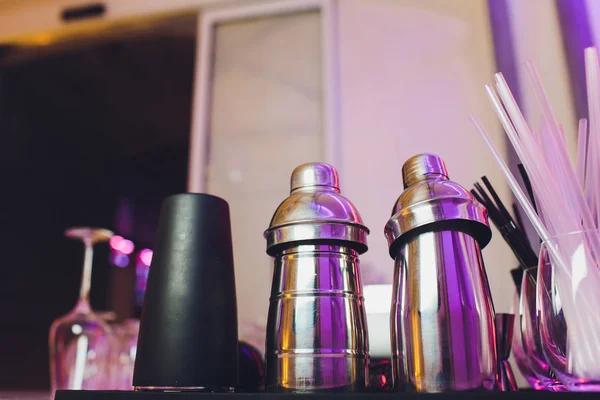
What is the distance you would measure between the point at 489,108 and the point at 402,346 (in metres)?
0.67

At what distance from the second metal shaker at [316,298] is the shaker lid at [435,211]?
46mm

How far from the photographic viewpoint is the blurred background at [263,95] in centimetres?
93

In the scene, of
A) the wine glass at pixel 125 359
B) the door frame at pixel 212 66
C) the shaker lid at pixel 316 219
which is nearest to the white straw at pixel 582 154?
the shaker lid at pixel 316 219

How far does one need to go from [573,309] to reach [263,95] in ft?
2.95

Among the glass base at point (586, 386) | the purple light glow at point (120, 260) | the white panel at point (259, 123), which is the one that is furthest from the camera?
the purple light glow at point (120, 260)

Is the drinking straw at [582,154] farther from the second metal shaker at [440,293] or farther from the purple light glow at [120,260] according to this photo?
the purple light glow at [120,260]

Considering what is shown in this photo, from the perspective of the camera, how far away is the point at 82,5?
1416mm

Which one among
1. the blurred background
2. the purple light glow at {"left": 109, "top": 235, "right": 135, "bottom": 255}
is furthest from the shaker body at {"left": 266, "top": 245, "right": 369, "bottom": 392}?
the purple light glow at {"left": 109, "top": 235, "right": 135, "bottom": 255}

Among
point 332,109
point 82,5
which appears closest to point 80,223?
point 82,5

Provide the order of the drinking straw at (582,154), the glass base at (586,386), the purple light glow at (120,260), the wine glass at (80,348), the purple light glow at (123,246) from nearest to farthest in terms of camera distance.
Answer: the glass base at (586,386), the drinking straw at (582,154), the wine glass at (80,348), the purple light glow at (123,246), the purple light glow at (120,260)

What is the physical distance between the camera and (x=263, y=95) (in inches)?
46.1

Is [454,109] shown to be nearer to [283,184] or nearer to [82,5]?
[283,184]

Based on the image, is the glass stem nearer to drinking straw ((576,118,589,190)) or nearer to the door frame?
the door frame

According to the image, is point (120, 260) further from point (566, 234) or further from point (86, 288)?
point (566, 234)
